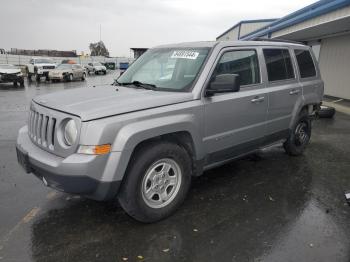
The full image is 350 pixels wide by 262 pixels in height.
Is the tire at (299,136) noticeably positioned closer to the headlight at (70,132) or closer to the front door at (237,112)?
the front door at (237,112)

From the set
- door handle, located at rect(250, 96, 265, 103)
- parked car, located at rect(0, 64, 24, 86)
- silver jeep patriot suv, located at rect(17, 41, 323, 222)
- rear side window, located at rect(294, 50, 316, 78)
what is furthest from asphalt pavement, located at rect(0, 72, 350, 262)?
parked car, located at rect(0, 64, 24, 86)

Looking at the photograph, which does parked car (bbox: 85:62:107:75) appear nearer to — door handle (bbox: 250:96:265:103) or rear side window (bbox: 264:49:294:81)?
rear side window (bbox: 264:49:294:81)

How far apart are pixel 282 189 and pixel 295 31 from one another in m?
12.1

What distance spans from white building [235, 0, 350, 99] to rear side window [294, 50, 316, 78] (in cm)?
532

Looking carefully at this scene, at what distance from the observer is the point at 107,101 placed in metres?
3.29

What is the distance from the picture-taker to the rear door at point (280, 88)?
4.72 meters

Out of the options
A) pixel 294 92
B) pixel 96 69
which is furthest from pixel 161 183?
pixel 96 69

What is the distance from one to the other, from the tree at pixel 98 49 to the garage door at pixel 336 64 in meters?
98.2

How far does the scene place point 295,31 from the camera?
569 inches

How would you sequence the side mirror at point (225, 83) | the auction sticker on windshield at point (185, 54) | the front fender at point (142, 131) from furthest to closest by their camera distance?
the auction sticker on windshield at point (185, 54)
the side mirror at point (225, 83)
the front fender at point (142, 131)

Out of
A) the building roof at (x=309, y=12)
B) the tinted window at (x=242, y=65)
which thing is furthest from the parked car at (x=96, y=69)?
the tinted window at (x=242, y=65)

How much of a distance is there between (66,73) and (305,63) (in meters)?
23.5

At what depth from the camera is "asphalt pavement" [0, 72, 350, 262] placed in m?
2.96

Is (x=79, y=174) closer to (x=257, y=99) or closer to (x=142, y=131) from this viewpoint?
(x=142, y=131)
